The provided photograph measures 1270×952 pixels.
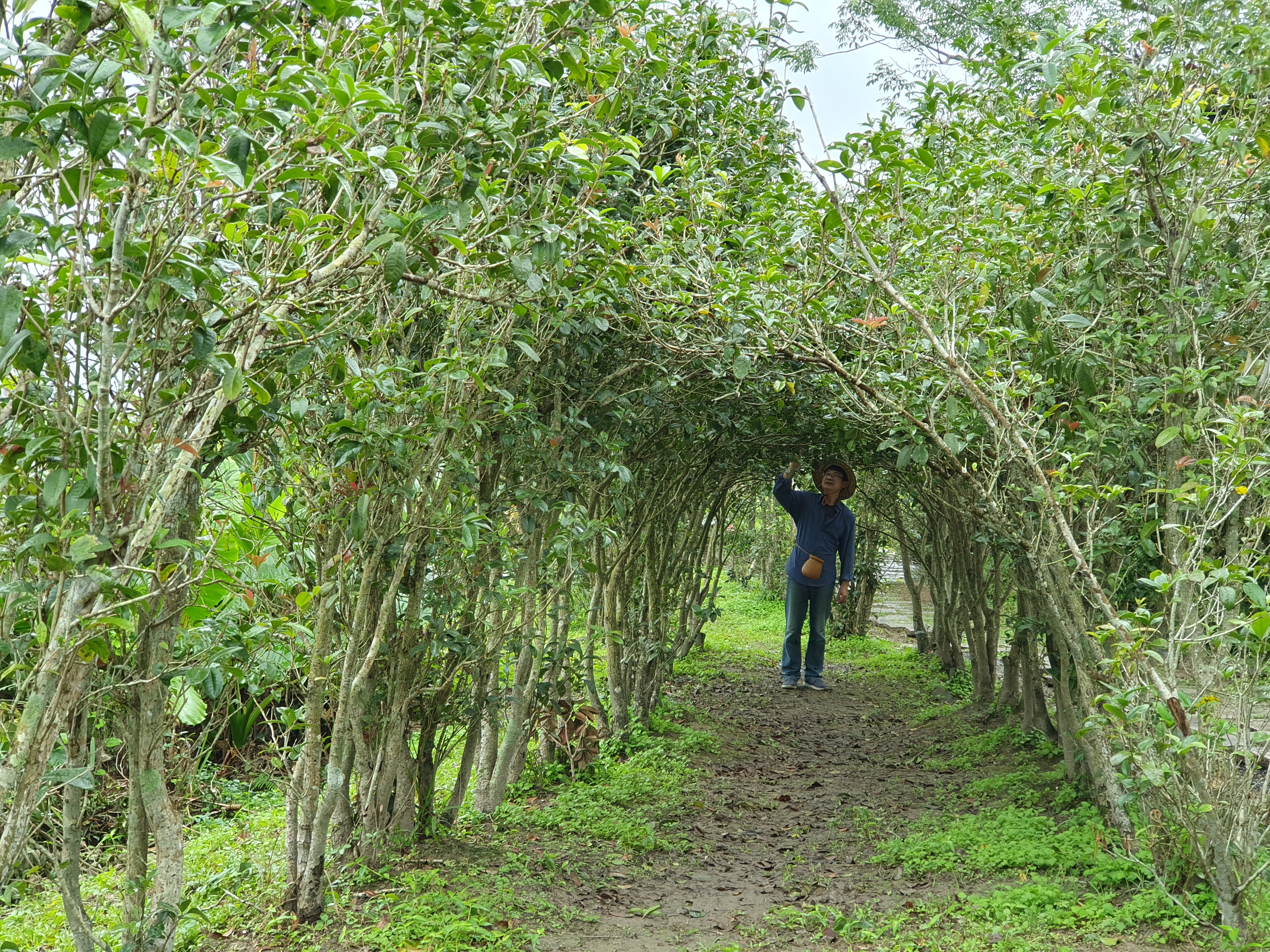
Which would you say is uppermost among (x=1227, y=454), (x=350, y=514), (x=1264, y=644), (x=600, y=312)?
(x=600, y=312)

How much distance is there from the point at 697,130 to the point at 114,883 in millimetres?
4462

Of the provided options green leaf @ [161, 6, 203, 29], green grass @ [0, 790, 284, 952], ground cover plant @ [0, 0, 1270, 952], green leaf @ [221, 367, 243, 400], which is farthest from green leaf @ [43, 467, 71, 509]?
green grass @ [0, 790, 284, 952]

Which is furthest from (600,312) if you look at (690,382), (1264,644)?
(1264,644)

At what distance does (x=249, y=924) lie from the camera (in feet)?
11.3

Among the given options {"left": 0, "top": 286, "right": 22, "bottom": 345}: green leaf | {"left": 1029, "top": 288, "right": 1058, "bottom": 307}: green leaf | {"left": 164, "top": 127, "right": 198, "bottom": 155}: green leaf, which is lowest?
{"left": 0, "top": 286, "right": 22, "bottom": 345}: green leaf

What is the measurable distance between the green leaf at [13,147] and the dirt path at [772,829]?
120 inches

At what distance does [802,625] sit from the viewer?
357 inches

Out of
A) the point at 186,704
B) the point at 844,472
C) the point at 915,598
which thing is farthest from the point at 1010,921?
the point at 915,598

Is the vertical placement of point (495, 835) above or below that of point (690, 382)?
below

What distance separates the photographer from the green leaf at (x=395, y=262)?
2.20m

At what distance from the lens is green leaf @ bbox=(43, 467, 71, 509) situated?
1.70 m

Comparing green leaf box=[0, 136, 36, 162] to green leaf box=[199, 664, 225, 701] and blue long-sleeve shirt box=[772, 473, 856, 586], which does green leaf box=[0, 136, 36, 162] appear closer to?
green leaf box=[199, 664, 225, 701]

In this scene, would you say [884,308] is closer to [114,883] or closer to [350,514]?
[350,514]

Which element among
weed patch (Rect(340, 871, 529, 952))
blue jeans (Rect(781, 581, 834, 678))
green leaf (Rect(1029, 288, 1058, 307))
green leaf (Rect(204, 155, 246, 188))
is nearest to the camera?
green leaf (Rect(204, 155, 246, 188))
